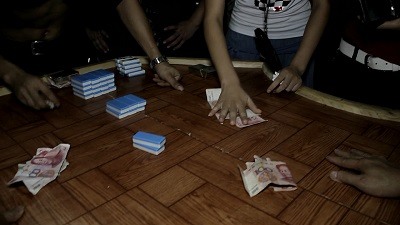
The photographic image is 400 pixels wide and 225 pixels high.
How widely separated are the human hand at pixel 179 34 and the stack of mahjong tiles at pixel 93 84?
1.32 meters

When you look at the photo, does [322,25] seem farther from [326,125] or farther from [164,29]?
[164,29]

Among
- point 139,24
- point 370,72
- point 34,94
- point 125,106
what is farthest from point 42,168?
point 370,72

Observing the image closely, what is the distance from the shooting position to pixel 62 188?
38.9 inches

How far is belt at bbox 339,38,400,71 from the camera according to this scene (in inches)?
53.8

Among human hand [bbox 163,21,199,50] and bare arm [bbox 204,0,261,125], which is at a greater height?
bare arm [bbox 204,0,261,125]

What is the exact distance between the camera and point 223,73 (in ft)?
5.37

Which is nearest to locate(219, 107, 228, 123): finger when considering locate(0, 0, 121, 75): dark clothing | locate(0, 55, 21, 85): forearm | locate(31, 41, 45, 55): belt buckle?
locate(0, 55, 21, 85): forearm

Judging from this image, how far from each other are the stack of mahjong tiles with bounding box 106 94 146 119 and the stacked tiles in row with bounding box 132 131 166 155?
262 millimetres

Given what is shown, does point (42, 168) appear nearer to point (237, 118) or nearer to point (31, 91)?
point (31, 91)

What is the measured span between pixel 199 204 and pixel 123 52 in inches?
98.0

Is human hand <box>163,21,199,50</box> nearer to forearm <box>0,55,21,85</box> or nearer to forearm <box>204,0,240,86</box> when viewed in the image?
forearm <box>204,0,240,86</box>

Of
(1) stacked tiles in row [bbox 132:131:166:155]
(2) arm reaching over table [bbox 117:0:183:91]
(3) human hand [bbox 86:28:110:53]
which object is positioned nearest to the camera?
(1) stacked tiles in row [bbox 132:131:166:155]

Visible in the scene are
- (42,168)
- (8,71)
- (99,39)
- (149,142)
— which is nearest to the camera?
(42,168)

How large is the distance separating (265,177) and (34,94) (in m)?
1.21
